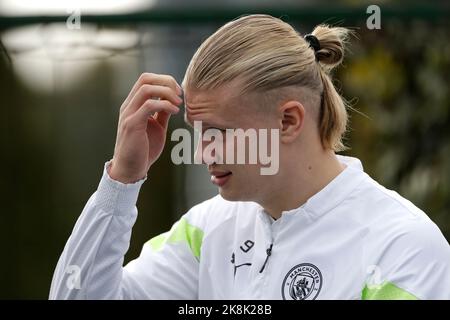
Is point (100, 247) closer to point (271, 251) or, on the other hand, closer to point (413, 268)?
point (271, 251)

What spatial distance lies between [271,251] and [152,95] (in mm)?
449

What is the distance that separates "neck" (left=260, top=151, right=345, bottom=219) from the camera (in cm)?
231

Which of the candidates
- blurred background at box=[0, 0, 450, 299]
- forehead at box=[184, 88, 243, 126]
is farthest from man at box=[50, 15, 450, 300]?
blurred background at box=[0, 0, 450, 299]

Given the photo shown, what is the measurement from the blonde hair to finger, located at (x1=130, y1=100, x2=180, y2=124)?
67mm

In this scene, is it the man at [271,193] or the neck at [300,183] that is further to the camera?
the neck at [300,183]

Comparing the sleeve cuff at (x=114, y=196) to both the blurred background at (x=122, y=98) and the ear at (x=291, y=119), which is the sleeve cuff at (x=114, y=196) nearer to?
the ear at (x=291, y=119)

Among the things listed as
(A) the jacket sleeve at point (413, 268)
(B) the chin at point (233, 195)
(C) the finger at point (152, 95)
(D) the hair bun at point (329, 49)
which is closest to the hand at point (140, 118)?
(C) the finger at point (152, 95)

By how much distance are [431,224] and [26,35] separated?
243cm

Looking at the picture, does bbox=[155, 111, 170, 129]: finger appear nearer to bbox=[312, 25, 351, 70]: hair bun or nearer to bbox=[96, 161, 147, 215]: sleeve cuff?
bbox=[96, 161, 147, 215]: sleeve cuff

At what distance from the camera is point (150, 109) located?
227 centimetres

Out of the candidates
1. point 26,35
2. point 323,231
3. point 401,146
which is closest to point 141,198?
point 26,35

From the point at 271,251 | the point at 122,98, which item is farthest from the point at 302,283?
the point at 122,98

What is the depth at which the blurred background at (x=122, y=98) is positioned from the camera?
4.02m

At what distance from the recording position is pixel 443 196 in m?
3.97
